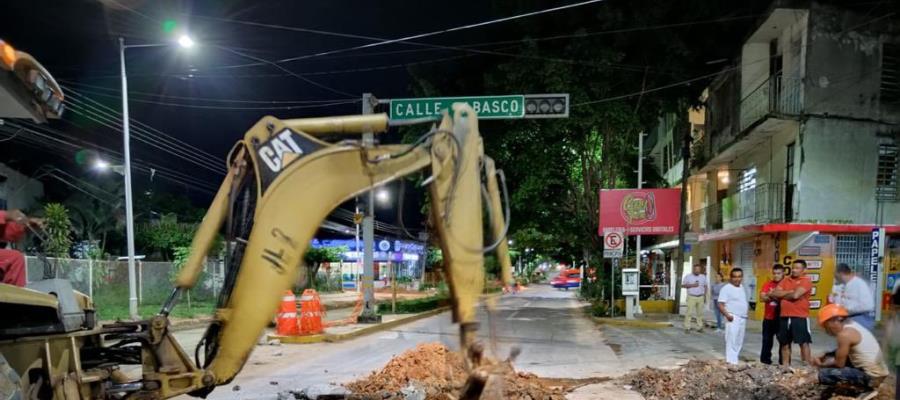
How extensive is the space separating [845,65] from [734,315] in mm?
11497

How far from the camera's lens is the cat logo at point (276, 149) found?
400 centimetres

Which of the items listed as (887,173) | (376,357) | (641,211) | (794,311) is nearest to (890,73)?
(887,173)

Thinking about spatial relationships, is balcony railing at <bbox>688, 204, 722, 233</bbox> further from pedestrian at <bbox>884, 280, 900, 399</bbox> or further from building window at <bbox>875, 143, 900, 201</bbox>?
pedestrian at <bbox>884, 280, 900, 399</bbox>

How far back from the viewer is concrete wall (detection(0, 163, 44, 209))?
28.5 m

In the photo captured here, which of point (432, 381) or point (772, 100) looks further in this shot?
point (772, 100)

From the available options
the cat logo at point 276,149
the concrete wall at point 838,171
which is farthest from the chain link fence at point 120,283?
the concrete wall at point 838,171

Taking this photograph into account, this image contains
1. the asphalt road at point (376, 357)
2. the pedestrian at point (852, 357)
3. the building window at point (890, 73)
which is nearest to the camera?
the pedestrian at point (852, 357)

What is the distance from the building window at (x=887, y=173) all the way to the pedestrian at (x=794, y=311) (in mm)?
9761

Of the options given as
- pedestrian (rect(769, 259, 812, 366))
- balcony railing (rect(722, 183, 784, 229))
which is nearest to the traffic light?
pedestrian (rect(769, 259, 812, 366))

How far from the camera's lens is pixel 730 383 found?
22.7 ft

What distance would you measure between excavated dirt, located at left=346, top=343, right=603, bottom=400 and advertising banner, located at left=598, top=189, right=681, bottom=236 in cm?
1101

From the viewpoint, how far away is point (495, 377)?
149 inches

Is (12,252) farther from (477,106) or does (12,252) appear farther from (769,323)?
(769,323)

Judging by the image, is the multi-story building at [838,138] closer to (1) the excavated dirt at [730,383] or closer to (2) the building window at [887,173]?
(2) the building window at [887,173]
